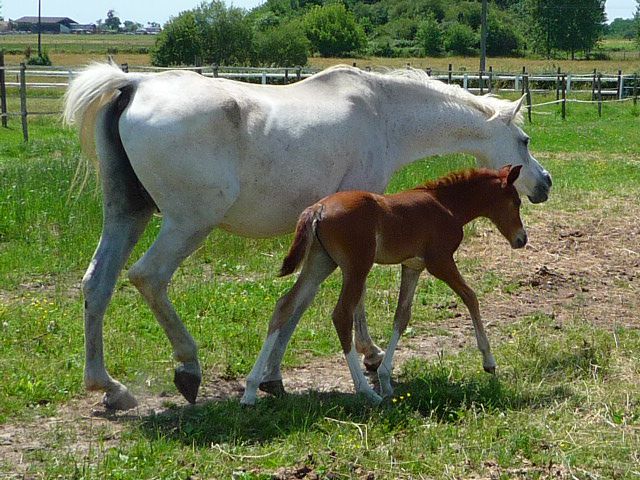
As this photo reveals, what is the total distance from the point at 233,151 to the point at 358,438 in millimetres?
1939

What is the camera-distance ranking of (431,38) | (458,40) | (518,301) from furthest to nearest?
(458,40) < (431,38) < (518,301)

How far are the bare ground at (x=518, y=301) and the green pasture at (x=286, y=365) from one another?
3.6 inches

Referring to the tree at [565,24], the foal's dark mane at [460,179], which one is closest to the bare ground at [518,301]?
the foal's dark mane at [460,179]

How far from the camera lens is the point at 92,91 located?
5.51 meters

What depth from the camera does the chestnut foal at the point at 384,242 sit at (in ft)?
17.5

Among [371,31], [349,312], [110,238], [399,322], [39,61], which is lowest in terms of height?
[399,322]

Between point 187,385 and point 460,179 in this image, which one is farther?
point 460,179

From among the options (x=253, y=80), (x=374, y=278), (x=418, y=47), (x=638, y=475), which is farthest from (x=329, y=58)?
(x=638, y=475)

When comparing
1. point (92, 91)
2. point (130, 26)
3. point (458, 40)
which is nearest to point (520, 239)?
point (92, 91)

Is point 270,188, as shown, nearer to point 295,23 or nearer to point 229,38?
point 229,38

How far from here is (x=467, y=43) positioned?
75.0 m

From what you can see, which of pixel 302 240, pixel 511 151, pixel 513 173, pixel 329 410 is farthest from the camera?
pixel 511 151

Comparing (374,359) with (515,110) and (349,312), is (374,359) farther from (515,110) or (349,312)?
(515,110)

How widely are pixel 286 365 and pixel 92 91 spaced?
7.32 ft
